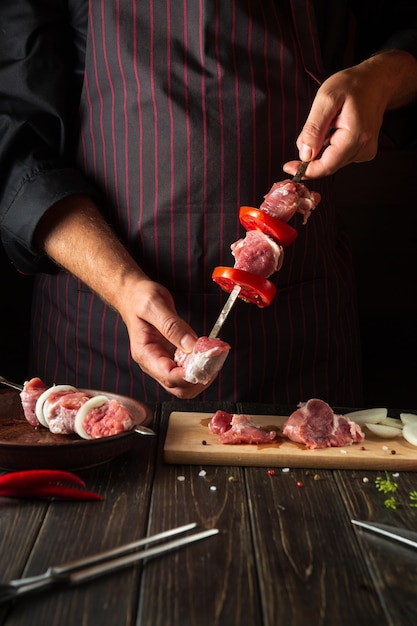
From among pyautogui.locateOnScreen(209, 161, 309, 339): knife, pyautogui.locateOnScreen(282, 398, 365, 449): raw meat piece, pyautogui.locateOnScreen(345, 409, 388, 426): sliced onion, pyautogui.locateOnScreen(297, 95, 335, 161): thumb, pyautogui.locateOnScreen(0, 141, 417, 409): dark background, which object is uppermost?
pyautogui.locateOnScreen(297, 95, 335, 161): thumb

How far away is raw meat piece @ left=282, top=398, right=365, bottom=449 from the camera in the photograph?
1922 mm

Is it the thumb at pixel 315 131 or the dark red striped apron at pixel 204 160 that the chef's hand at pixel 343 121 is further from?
the dark red striped apron at pixel 204 160

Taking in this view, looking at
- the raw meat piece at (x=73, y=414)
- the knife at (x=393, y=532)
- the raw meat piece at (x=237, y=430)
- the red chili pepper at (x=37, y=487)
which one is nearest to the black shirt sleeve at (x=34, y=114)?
the raw meat piece at (x=73, y=414)

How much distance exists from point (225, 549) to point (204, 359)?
50cm

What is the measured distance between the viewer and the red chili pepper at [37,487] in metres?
1.62

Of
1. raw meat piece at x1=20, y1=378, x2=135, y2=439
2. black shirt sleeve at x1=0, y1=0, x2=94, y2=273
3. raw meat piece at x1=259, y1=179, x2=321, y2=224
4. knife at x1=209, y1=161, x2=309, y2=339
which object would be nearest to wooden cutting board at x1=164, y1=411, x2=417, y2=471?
raw meat piece at x1=20, y1=378, x2=135, y2=439

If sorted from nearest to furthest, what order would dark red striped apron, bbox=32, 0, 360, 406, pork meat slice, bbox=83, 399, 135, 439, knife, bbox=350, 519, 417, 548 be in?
1. knife, bbox=350, 519, 417, 548
2. pork meat slice, bbox=83, 399, 135, 439
3. dark red striped apron, bbox=32, 0, 360, 406

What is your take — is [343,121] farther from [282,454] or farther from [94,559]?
[94,559]

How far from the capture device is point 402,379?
3799 mm

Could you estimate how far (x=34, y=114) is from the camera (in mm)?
2418

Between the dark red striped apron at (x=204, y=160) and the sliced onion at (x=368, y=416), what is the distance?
347 millimetres

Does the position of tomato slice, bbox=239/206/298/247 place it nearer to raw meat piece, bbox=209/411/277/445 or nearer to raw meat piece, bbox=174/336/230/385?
raw meat piece, bbox=174/336/230/385

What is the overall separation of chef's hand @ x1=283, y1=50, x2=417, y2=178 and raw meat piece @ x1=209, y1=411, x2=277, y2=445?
628 millimetres

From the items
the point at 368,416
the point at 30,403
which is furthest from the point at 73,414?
the point at 368,416
